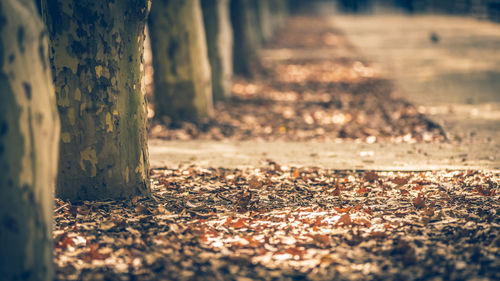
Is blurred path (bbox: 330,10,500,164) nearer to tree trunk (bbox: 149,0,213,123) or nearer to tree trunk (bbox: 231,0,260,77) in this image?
tree trunk (bbox: 231,0,260,77)

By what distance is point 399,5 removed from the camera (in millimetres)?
51000

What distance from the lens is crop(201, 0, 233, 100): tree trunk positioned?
10.8m

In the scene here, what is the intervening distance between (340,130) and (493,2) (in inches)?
953

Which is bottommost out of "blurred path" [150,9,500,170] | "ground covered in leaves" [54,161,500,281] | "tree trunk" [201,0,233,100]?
"ground covered in leaves" [54,161,500,281]

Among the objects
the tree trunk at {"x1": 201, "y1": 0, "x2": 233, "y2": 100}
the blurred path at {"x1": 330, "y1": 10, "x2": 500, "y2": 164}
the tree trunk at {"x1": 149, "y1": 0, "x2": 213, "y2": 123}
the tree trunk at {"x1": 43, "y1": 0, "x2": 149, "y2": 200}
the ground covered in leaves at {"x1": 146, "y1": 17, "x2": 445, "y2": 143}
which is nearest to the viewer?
the tree trunk at {"x1": 43, "y1": 0, "x2": 149, "y2": 200}

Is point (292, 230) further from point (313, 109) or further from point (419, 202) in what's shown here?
point (313, 109)

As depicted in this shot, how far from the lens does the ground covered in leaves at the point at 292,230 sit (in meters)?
3.76

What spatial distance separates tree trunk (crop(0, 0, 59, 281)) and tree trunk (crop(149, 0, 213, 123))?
19.1 ft

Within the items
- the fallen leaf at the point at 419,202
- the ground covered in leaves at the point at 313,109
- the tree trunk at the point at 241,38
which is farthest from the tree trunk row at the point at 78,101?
the tree trunk at the point at 241,38

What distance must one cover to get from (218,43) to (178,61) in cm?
218

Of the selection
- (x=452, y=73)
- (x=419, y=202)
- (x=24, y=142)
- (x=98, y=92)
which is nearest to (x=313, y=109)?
(x=452, y=73)

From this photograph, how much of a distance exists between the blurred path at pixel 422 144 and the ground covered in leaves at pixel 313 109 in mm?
427

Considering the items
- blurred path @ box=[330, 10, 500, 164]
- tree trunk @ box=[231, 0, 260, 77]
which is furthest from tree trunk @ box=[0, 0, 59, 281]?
tree trunk @ box=[231, 0, 260, 77]

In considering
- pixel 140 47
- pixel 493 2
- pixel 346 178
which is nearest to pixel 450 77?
pixel 346 178
